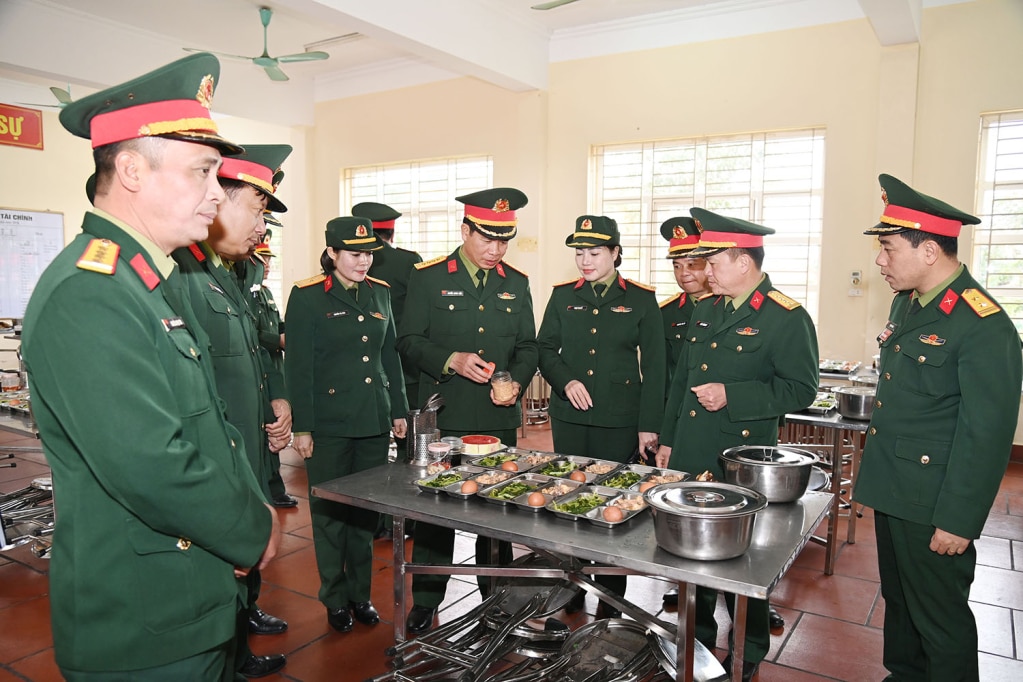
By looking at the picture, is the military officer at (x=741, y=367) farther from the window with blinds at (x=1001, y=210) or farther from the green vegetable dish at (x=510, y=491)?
the window with blinds at (x=1001, y=210)

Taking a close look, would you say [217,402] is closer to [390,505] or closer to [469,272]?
[390,505]

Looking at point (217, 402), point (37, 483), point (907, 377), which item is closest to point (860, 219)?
point (907, 377)

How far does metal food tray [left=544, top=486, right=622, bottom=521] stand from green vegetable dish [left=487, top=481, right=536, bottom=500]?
14 cm

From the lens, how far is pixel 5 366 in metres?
8.98

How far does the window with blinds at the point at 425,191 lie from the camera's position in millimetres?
8492

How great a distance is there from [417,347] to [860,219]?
16.0 feet

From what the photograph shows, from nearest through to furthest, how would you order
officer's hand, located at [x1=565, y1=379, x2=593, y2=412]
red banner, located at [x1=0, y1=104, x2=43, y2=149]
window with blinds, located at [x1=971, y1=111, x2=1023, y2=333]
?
officer's hand, located at [x1=565, y1=379, x2=593, y2=412] < window with blinds, located at [x1=971, y1=111, x2=1023, y2=333] < red banner, located at [x1=0, y1=104, x2=43, y2=149]

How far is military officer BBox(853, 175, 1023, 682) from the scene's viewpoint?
210 centimetres

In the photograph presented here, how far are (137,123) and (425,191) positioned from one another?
7.70m

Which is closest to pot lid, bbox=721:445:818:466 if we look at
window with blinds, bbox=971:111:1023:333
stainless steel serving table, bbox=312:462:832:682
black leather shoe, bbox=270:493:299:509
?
stainless steel serving table, bbox=312:462:832:682

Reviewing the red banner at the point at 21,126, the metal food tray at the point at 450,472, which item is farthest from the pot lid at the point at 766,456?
the red banner at the point at 21,126

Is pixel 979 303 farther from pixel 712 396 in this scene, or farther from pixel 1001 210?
pixel 1001 210

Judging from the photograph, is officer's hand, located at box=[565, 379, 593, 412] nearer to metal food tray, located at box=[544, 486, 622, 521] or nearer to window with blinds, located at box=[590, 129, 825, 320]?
metal food tray, located at box=[544, 486, 622, 521]

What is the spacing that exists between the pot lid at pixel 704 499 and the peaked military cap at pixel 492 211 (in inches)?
57.4
